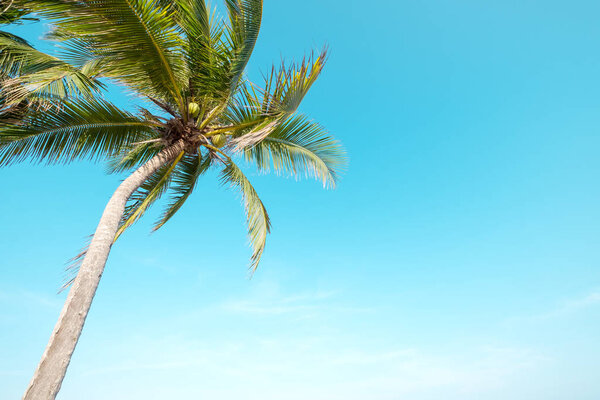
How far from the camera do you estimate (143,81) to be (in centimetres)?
620

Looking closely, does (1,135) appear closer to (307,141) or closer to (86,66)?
(86,66)

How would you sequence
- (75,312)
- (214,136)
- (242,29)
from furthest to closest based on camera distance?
(214,136), (242,29), (75,312)

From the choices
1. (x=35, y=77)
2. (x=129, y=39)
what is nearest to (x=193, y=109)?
(x=129, y=39)

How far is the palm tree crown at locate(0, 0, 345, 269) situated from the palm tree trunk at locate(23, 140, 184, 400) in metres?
1.64

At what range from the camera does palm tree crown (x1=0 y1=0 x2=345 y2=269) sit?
5176mm

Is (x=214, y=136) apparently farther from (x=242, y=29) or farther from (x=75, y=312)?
(x=75, y=312)

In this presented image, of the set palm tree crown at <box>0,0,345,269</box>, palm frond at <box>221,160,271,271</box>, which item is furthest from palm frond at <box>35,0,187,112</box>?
palm frond at <box>221,160,271,271</box>

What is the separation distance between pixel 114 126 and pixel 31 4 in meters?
2.06

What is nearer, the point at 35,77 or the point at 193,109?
the point at 35,77

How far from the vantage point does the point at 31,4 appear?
5000 mm

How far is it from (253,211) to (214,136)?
178cm

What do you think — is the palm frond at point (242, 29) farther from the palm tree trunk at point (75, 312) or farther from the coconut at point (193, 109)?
the palm tree trunk at point (75, 312)

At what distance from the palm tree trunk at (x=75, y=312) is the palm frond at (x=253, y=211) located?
9.02 feet

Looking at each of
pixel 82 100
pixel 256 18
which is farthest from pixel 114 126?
pixel 256 18
